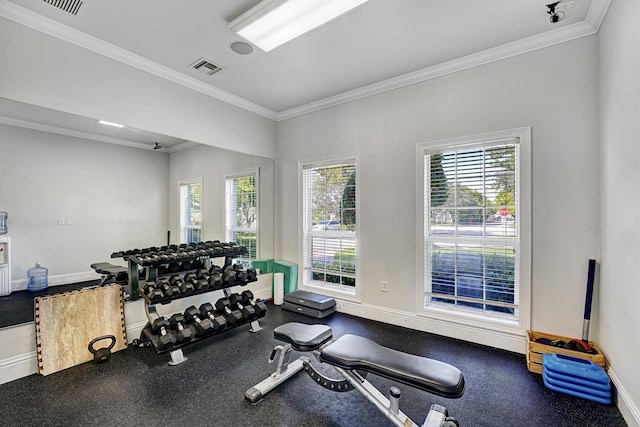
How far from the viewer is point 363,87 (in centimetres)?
356

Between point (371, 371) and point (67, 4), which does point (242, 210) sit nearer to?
point (67, 4)

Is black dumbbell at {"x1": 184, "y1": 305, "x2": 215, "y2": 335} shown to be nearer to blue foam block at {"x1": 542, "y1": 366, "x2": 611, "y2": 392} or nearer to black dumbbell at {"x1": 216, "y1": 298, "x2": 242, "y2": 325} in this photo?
black dumbbell at {"x1": 216, "y1": 298, "x2": 242, "y2": 325}

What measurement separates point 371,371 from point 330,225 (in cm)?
245

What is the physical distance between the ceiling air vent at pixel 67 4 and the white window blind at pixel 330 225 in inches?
107

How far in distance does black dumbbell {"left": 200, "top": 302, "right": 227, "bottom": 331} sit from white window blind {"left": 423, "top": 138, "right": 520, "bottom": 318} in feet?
7.03

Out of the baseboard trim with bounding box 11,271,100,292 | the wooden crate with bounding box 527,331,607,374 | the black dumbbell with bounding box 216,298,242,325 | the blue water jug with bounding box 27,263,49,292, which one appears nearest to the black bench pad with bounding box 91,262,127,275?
the baseboard trim with bounding box 11,271,100,292

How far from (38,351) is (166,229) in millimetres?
1489

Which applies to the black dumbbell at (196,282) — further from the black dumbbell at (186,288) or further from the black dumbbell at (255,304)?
the black dumbbell at (255,304)

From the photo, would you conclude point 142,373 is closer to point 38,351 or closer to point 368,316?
point 38,351

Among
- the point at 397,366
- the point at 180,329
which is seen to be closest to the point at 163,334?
the point at 180,329

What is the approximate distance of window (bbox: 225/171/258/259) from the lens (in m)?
4.03

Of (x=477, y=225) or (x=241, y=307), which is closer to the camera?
(x=477, y=225)

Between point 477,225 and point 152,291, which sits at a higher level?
point 477,225

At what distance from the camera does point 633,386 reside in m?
1.74
